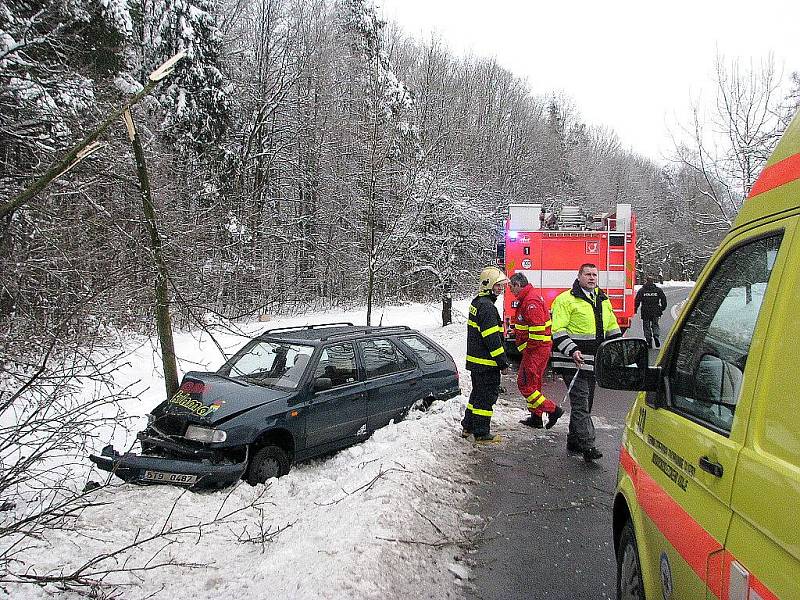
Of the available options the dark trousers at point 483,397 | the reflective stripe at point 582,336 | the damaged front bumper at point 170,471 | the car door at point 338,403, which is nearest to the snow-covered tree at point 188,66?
the car door at point 338,403

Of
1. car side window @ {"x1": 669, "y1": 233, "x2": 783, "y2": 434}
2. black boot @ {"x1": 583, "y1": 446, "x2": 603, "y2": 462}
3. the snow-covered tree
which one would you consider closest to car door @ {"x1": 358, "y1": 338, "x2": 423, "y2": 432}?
black boot @ {"x1": 583, "y1": 446, "x2": 603, "y2": 462}

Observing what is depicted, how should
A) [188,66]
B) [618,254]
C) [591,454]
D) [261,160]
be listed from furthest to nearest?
1. [261,160]
2. [188,66]
3. [618,254]
4. [591,454]

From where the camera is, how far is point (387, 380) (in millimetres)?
7152

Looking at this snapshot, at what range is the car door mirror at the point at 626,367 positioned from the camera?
8.45 ft

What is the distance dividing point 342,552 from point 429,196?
1381 cm

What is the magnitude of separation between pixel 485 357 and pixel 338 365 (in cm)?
173

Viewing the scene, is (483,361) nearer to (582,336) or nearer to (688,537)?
(582,336)

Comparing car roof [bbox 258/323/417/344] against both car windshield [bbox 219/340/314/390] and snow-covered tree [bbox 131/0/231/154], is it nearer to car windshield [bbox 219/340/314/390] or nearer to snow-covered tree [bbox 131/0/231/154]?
car windshield [bbox 219/340/314/390]

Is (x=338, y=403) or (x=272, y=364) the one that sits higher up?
(x=272, y=364)

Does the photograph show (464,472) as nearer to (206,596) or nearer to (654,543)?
(206,596)

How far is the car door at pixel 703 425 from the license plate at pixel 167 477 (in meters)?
4.05

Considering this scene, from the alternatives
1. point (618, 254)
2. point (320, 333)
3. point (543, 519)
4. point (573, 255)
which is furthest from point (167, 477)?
point (618, 254)

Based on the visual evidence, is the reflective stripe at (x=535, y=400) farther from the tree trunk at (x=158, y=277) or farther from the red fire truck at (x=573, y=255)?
the red fire truck at (x=573, y=255)

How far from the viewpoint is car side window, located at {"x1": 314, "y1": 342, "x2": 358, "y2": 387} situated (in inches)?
256
